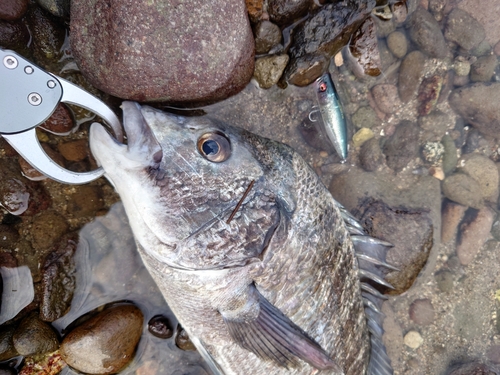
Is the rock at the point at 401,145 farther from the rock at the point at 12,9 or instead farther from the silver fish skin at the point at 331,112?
the rock at the point at 12,9

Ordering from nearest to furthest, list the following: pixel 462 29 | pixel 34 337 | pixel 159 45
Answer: pixel 159 45, pixel 34 337, pixel 462 29

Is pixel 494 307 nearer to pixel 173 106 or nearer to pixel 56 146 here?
pixel 173 106

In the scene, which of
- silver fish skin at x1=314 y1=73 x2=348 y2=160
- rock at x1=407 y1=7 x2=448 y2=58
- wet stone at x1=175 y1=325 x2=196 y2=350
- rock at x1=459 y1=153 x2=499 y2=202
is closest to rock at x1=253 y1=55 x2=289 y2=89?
silver fish skin at x1=314 y1=73 x2=348 y2=160

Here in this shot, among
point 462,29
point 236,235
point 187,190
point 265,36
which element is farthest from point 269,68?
point 462,29

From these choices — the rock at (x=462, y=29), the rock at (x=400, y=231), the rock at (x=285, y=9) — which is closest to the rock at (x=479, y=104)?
the rock at (x=462, y=29)

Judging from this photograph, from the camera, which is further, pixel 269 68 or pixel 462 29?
pixel 462 29

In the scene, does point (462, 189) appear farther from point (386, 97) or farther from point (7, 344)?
point (7, 344)
